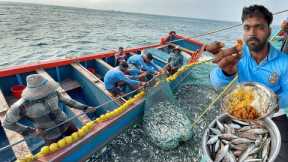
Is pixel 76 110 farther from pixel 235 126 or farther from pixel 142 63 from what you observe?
pixel 235 126

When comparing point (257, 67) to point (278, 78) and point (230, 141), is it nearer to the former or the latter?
point (278, 78)

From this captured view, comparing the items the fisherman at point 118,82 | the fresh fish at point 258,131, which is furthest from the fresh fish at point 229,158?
the fisherman at point 118,82

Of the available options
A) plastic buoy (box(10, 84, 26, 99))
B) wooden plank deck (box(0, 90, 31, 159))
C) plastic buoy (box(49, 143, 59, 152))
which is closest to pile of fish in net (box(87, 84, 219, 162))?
plastic buoy (box(49, 143, 59, 152))

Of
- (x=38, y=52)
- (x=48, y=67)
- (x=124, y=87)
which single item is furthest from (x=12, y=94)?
(x=38, y=52)

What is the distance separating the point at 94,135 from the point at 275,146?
3.72 m

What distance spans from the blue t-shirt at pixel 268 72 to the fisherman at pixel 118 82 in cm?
450

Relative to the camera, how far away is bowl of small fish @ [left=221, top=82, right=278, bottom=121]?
2.67 m

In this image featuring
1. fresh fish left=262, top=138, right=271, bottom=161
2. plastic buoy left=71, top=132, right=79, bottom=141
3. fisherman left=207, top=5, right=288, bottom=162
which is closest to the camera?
fresh fish left=262, top=138, right=271, bottom=161

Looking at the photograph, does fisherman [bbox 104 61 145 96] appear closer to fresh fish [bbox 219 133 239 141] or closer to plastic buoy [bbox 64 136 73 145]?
plastic buoy [bbox 64 136 73 145]

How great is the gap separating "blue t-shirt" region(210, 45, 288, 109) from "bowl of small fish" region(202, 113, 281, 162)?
0.58 meters

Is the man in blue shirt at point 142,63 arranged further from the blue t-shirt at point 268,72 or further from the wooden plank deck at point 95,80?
the blue t-shirt at point 268,72

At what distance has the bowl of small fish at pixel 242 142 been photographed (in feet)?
8.36

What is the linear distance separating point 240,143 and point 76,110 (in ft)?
16.3

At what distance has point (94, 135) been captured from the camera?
193 inches
